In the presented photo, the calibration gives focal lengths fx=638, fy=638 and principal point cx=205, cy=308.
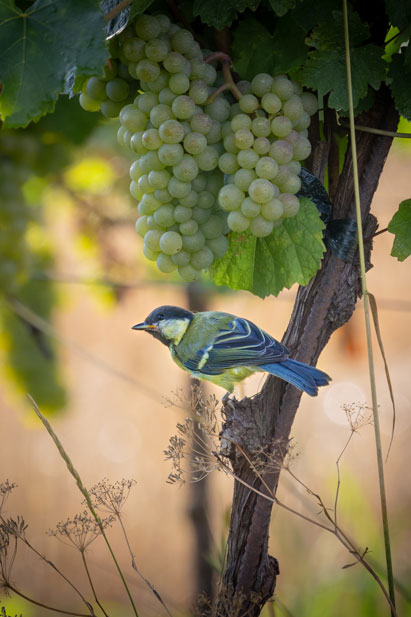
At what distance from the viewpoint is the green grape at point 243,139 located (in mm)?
443

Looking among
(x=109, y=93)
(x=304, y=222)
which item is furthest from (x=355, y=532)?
(x=109, y=93)

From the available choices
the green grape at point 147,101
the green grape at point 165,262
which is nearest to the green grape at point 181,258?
the green grape at point 165,262

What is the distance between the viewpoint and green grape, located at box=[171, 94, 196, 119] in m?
0.44

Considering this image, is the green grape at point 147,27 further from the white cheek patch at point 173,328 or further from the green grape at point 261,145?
the white cheek patch at point 173,328

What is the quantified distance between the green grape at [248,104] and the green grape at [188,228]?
0.09 meters

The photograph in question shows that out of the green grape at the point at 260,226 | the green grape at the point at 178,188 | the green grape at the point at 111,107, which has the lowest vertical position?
the green grape at the point at 260,226

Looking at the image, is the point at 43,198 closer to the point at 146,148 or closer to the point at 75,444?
the point at 146,148

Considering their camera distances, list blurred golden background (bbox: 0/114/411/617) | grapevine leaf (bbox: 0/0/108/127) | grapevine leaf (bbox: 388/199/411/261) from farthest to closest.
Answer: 1. blurred golden background (bbox: 0/114/411/617)
2. grapevine leaf (bbox: 388/199/411/261)
3. grapevine leaf (bbox: 0/0/108/127)

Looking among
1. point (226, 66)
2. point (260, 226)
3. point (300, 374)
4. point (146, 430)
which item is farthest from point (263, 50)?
point (146, 430)

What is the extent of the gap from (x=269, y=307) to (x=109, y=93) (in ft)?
2.27

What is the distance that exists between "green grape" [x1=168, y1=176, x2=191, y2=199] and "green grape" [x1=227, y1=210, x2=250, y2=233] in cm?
4

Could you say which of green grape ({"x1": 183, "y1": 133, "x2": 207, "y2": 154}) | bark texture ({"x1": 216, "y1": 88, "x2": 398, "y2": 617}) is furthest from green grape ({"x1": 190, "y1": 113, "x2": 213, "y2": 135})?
bark texture ({"x1": 216, "y1": 88, "x2": 398, "y2": 617})

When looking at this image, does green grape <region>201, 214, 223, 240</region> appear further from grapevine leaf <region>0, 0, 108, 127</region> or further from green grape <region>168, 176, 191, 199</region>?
grapevine leaf <region>0, 0, 108, 127</region>

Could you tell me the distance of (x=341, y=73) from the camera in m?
0.47
